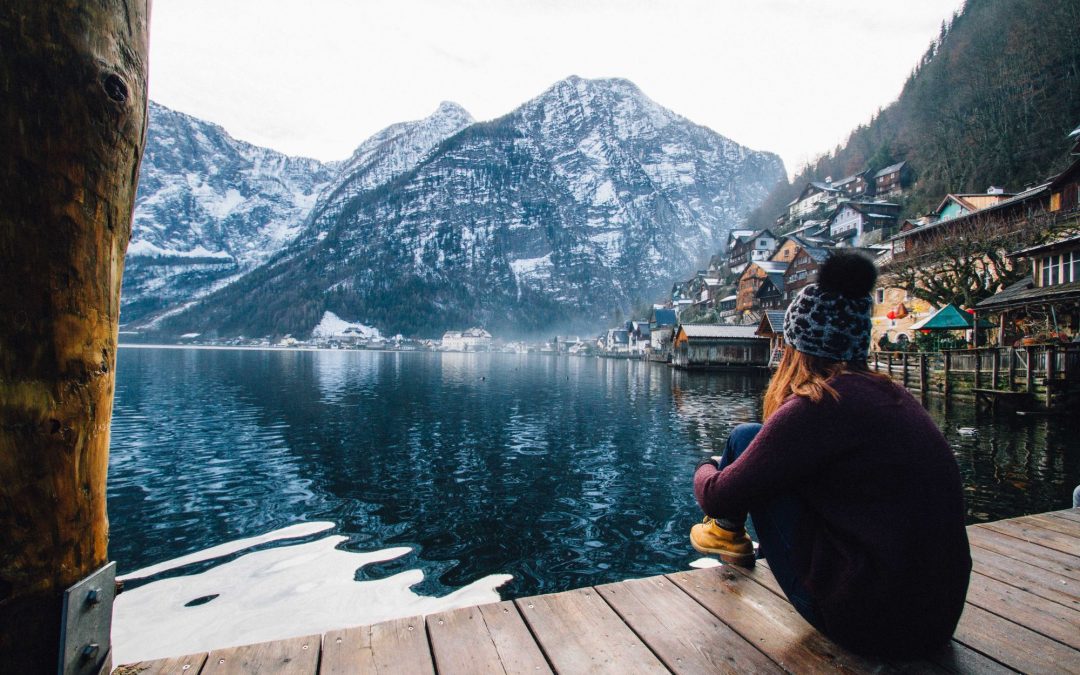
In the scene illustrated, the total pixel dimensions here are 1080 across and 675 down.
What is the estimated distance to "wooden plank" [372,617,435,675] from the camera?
93.7 inches

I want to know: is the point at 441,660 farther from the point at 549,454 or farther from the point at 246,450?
the point at 246,450

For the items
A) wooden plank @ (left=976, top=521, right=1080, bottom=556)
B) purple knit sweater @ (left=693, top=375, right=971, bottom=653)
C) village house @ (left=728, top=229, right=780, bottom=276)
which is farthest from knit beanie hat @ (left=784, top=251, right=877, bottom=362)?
village house @ (left=728, top=229, right=780, bottom=276)

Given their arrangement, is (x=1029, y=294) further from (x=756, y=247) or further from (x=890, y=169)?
(x=756, y=247)

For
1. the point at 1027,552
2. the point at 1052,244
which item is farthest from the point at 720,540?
the point at 1052,244

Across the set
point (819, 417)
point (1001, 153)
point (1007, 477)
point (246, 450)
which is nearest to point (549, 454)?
point (246, 450)

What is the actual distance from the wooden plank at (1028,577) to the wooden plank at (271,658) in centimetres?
445

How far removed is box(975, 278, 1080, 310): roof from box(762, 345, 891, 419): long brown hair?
2676 centimetres

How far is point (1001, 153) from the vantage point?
1988 inches

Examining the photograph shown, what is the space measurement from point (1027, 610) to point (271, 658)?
14.3 ft

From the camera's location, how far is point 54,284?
5.41 ft

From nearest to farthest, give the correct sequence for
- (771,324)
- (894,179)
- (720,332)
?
(771,324) → (720,332) → (894,179)

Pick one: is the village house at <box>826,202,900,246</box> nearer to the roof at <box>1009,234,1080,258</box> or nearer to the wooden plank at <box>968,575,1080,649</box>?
the roof at <box>1009,234,1080,258</box>

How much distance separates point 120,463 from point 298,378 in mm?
29196

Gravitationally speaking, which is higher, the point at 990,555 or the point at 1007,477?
the point at 990,555
